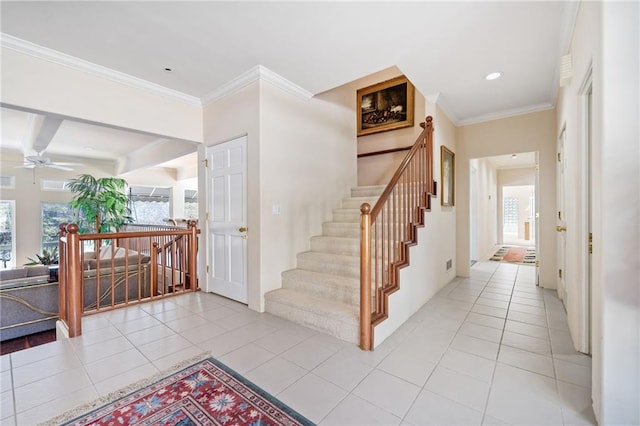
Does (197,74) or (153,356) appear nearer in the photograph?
(153,356)

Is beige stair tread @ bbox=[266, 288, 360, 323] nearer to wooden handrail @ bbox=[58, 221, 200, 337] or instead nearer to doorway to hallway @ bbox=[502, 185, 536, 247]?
wooden handrail @ bbox=[58, 221, 200, 337]

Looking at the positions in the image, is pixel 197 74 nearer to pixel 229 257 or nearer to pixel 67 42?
pixel 67 42

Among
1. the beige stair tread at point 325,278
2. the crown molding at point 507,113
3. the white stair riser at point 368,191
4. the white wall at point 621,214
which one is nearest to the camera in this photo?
the white wall at point 621,214

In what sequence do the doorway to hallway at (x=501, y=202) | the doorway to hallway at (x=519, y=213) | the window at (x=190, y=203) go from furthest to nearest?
1. the doorway to hallway at (x=519, y=213)
2. the window at (x=190, y=203)
3. the doorway to hallway at (x=501, y=202)

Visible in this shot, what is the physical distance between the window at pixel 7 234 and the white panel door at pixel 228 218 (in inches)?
263

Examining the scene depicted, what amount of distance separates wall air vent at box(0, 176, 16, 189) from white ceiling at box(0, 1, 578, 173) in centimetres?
672

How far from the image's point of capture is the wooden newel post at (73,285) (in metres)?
2.62

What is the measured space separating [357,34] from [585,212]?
2.44m

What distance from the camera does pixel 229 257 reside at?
3705 millimetres

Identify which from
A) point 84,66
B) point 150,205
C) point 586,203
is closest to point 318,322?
point 586,203

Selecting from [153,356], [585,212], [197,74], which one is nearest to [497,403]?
[585,212]

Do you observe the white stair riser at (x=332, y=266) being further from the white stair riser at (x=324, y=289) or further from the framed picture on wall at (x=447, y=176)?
the framed picture on wall at (x=447, y=176)

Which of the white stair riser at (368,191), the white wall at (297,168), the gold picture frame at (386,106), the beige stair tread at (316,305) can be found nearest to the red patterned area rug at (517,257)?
the white stair riser at (368,191)

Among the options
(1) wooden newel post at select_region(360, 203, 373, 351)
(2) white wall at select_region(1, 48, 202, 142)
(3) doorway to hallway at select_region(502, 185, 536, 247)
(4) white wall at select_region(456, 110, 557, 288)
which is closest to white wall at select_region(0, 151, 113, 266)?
(2) white wall at select_region(1, 48, 202, 142)
